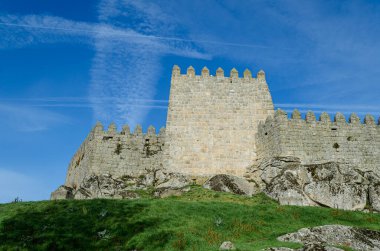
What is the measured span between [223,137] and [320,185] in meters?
8.16

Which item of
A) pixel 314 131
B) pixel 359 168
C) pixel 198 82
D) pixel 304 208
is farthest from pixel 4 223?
pixel 359 168

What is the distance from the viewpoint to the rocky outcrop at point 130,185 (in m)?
28.9

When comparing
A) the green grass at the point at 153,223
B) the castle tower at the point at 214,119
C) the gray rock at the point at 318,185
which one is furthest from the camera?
the castle tower at the point at 214,119

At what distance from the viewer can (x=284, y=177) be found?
2783 cm

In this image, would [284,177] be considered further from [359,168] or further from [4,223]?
[4,223]

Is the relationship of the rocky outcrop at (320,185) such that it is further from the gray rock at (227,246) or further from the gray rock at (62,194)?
the gray rock at (62,194)

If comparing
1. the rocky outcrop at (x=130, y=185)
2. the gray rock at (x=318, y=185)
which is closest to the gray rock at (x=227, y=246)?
the gray rock at (x=318, y=185)

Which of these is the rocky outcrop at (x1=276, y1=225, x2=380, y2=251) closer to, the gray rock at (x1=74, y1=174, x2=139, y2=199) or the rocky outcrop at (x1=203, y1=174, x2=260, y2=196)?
the rocky outcrop at (x1=203, y1=174, x2=260, y2=196)

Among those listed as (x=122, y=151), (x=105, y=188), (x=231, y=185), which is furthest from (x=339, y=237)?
(x=122, y=151)

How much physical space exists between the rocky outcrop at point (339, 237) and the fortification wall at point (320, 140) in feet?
36.7

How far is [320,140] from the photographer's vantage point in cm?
3034

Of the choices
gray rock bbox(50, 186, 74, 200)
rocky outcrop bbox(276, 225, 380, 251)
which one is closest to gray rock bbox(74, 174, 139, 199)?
gray rock bbox(50, 186, 74, 200)

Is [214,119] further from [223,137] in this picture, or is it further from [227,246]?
[227,246]

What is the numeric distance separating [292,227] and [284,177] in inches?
317
